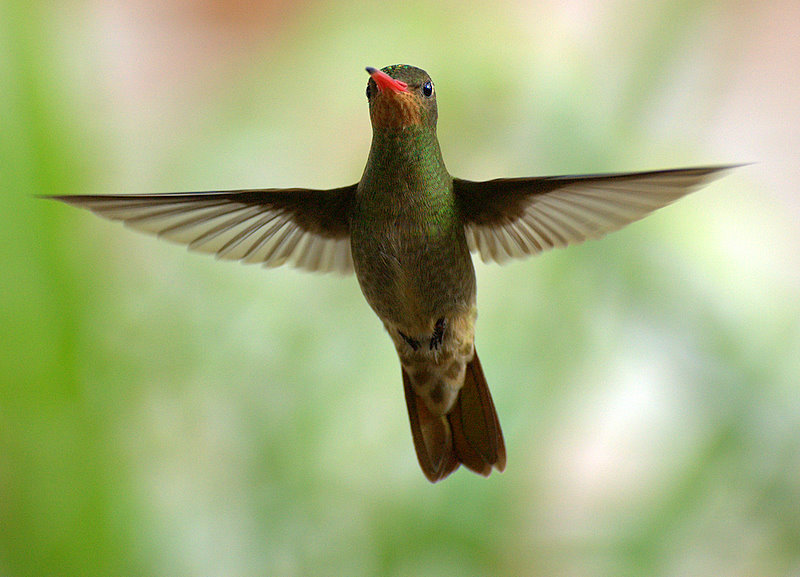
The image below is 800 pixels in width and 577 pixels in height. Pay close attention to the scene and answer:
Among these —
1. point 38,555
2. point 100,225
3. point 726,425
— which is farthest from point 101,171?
point 726,425

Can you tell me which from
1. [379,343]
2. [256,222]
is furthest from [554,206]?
[379,343]

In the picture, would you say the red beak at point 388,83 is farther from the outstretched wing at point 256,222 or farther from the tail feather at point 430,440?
the tail feather at point 430,440

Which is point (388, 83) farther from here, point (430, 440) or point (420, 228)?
point (430, 440)

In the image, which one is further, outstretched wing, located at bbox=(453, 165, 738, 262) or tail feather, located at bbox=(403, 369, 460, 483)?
tail feather, located at bbox=(403, 369, 460, 483)

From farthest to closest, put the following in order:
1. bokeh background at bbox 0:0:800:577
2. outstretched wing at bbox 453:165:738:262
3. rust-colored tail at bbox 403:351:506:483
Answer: bokeh background at bbox 0:0:800:577 < rust-colored tail at bbox 403:351:506:483 < outstretched wing at bbox 453:165:738:262

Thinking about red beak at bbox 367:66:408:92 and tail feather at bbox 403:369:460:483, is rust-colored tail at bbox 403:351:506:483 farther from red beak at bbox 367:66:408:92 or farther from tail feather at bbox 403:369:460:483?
red beak at bbox 367:66:408:92

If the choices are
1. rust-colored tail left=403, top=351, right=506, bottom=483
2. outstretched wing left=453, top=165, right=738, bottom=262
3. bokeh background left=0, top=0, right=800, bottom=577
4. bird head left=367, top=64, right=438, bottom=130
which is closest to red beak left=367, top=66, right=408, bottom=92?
bird head left=367, top=64, right=438, bottom=130

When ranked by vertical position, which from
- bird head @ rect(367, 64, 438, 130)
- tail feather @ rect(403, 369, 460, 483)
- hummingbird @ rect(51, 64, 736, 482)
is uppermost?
→ bird head @ rect(367, 64, 438, 130)

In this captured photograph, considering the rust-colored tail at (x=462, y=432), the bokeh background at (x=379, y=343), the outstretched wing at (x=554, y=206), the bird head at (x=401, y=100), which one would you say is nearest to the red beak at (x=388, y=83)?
the bird head at (x=401, y=100)
